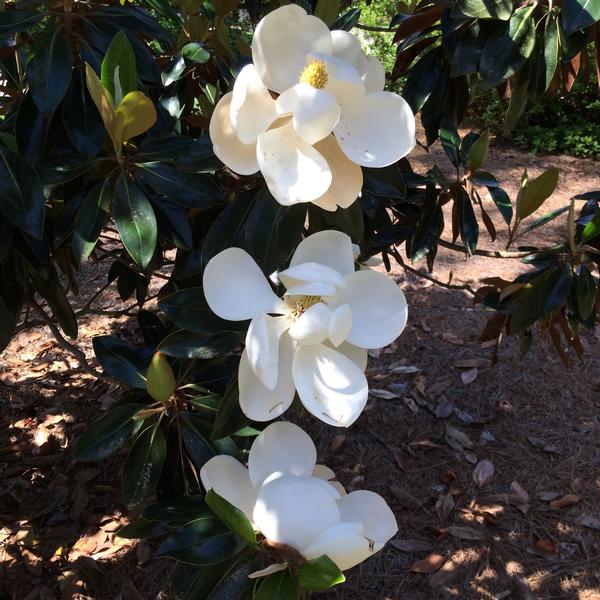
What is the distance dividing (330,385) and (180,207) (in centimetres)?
47

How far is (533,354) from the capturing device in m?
3.11

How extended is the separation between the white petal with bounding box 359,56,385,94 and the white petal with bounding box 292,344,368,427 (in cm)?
33

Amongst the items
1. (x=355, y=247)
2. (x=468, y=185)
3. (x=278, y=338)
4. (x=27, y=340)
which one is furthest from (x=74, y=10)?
(x=27, y=340)

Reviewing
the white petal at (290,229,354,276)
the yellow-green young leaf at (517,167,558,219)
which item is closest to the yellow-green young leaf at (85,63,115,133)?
the white petal at (290,229,354,276)

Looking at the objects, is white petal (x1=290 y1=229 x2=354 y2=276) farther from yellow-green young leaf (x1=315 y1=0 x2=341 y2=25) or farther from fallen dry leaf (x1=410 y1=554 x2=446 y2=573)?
fallen dry leaf (x1=410 y1=554 x2=446 y2=573)

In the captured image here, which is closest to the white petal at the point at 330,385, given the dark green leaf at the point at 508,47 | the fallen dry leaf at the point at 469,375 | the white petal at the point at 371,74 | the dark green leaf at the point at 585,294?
the white petal at the point at 371,74

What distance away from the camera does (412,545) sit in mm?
2154

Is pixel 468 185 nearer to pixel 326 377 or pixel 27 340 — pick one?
pixel 326 377

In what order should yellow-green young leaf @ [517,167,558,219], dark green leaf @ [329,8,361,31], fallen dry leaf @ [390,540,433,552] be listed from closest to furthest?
dark green leaf @ [329,8,361,31]
yellow-green young leaf @ [517,167,558,219]
fallen dry leaf @ [390,540,433,552]

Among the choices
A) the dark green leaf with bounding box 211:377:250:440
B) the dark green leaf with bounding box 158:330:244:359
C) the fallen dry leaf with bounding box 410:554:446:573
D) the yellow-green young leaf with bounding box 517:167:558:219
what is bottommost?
the fallen dry leaf with bounding box 410:554:446:573

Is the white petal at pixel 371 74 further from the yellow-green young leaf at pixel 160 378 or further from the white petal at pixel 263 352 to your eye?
the yellow-green young leaf at pixel 160 378

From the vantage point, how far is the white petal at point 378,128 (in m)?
0.70

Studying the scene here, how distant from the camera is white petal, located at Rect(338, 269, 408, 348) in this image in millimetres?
686

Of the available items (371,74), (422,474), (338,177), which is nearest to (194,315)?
(338,177)
